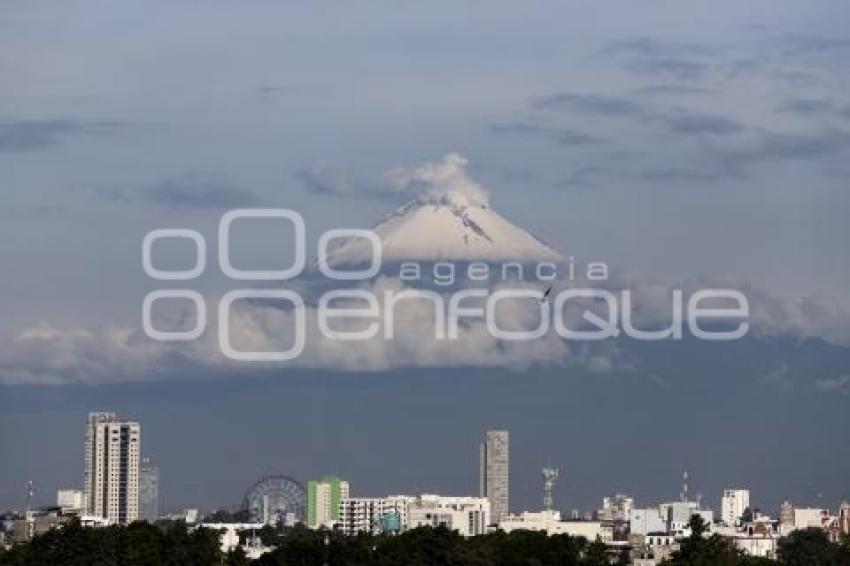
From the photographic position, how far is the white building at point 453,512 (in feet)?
567

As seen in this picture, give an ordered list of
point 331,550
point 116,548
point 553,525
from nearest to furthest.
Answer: point 116,548, point 331,550, point 553,525

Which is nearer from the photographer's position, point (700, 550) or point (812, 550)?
point (700, 550)

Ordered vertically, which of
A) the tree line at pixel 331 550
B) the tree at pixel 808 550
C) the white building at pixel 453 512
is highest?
the white building at pixel 453 512

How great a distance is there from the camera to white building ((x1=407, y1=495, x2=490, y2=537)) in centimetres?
17288

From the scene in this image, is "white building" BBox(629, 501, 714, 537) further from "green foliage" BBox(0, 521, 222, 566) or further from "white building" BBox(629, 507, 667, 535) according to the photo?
"green foliage" BBox(0, 521, 222, 566)

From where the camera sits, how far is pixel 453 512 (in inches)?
6964

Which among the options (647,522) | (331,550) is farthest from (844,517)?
(331,550)

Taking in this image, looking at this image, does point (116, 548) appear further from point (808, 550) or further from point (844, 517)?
point (844, 517)

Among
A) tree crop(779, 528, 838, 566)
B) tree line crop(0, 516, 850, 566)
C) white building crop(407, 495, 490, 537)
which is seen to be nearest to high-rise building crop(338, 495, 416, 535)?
white building crop(407, 495, 490, 537)

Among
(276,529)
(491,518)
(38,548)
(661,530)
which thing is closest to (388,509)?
(491,518)

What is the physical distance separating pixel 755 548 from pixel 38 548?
250ft

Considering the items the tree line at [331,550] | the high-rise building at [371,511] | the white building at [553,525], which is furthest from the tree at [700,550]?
the high-rise building at [371,511]

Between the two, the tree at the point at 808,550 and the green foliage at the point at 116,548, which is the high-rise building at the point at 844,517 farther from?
the green foliage at the point at 116,548

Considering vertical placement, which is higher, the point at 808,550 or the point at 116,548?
→ the point at 808,550
